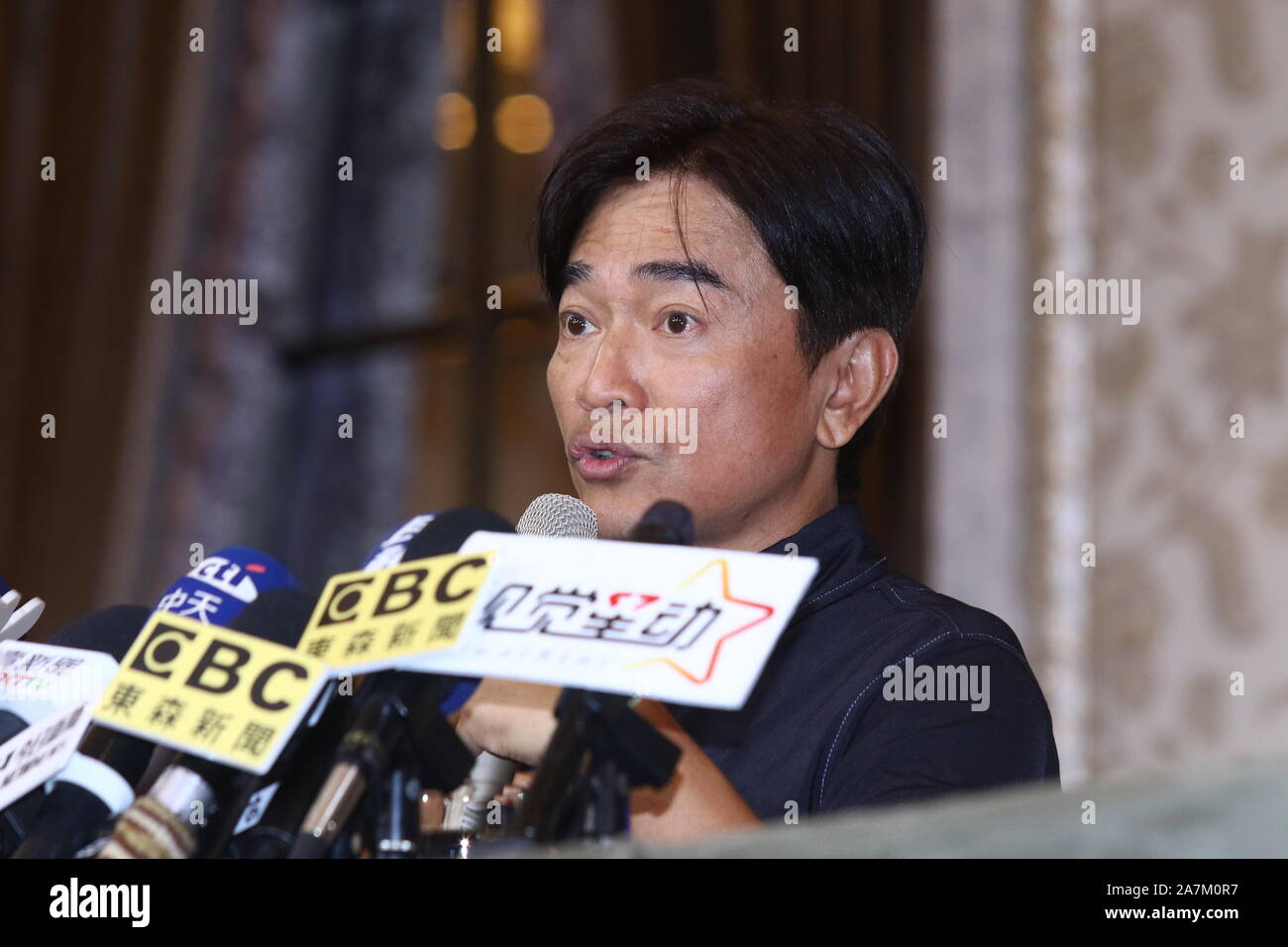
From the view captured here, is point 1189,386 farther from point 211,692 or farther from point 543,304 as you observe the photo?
point 211,692

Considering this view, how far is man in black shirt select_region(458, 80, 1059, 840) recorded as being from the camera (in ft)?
3.97

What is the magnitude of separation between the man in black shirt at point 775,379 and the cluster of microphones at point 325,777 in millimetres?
373

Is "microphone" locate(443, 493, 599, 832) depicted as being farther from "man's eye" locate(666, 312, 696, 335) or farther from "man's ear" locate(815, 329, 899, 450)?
"man's ear" locate(815, 329, 899, 450)

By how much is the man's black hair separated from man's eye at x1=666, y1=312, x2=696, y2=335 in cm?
10

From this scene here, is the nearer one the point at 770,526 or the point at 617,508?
the point at 617,508

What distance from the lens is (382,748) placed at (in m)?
0.76

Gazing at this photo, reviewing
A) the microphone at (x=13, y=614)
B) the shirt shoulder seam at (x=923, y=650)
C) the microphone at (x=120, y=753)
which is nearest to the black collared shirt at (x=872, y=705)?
the shirt shoulder seam at (x=923, y=650)

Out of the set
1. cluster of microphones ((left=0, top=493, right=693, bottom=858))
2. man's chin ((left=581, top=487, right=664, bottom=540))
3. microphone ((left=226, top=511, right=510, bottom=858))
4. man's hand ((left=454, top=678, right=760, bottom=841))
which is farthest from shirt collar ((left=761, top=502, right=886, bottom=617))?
microphone ((left=226, top=511, right=510, bottom=858))

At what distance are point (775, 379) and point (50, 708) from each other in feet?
2.35

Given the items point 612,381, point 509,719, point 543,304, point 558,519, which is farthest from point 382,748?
point 543,304

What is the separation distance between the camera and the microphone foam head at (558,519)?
4.10 feet

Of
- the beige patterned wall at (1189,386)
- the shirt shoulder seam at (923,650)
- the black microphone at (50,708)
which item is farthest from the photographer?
the beige patterned wall at (1189,386)

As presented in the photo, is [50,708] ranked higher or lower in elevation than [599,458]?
lower

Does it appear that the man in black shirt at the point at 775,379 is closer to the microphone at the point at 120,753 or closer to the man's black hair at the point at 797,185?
the man's black hair at the point at 797,185
